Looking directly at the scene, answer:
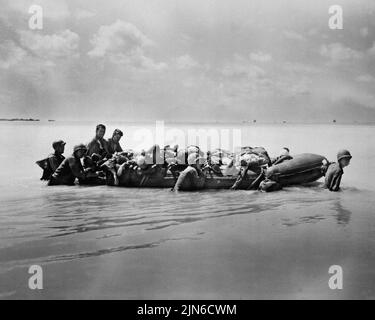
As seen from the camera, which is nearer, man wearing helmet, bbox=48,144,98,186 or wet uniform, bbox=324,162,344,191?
wet uniform, bbox=324,162,344,191

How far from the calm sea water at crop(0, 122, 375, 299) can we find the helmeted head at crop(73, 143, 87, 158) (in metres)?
0.87

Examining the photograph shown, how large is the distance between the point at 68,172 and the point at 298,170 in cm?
549

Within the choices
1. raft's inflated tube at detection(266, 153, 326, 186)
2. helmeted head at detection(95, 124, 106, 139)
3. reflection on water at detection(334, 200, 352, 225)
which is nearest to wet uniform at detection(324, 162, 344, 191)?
raft's inflated tube at detection(266, 153, 326, 186)

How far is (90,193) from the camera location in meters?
9.39

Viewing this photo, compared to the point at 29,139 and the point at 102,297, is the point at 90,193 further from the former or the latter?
the point at 29,139

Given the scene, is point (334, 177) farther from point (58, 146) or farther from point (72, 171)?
point (58, 146)

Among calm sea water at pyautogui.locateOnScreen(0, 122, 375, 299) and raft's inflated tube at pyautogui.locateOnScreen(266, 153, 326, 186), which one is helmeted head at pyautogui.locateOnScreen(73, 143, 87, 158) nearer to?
calm sea water at pyautogui.locateOnScreen(0, 122, 375, 299)

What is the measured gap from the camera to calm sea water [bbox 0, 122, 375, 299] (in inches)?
197

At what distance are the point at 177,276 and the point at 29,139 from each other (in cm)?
1453

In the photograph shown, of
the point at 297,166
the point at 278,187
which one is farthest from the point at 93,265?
the point at 297,166

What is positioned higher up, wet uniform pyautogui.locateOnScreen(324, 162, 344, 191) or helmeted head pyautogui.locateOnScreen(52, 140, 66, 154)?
helmeted head pyautogui.locateOnScreen(52, 140, 66, 154)

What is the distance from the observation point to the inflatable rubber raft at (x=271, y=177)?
9.77 m

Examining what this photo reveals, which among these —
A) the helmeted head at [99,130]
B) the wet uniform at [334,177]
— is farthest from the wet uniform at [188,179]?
the wet uniform at [334,177]

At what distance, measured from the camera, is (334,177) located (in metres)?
9.60
